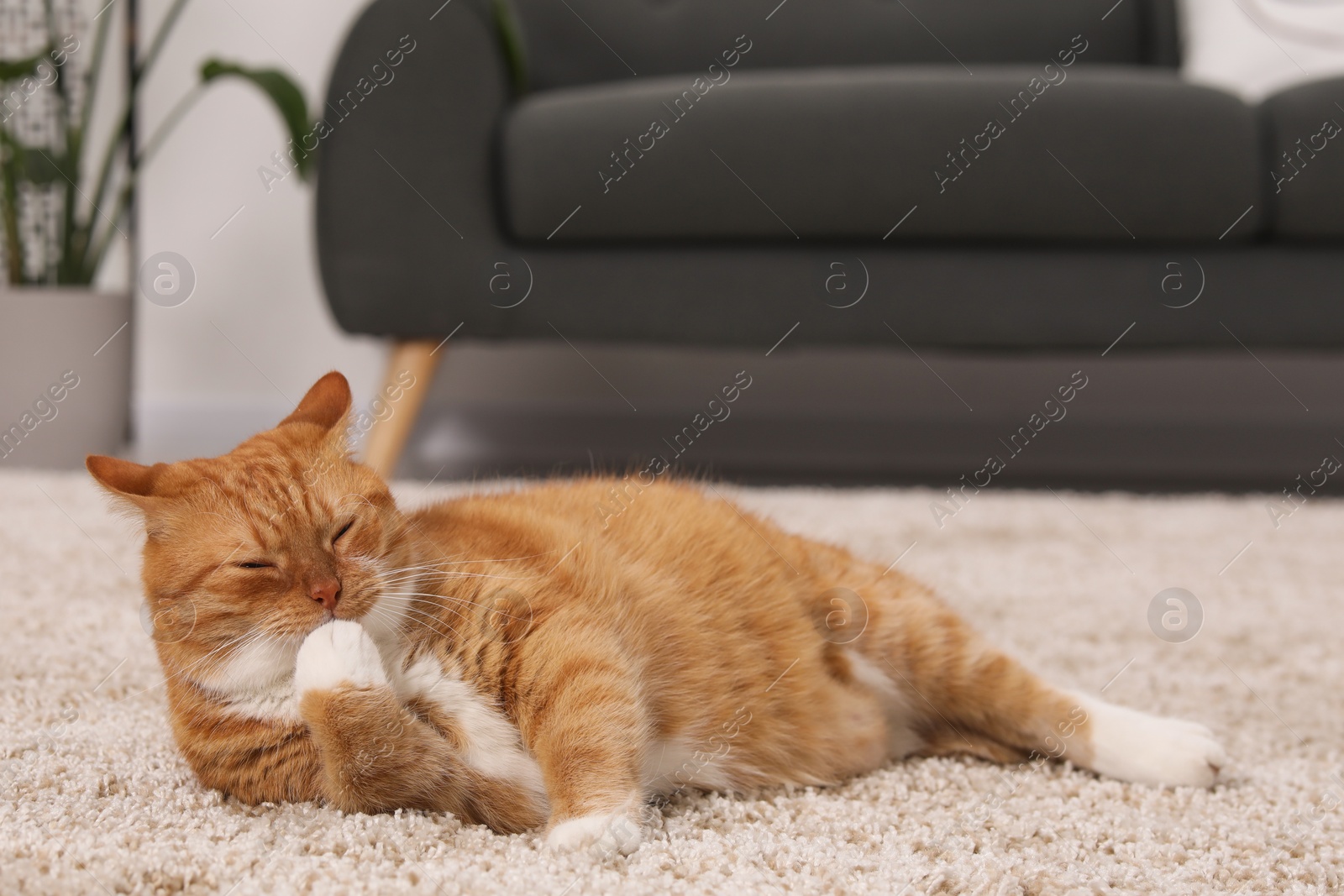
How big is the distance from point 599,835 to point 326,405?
455 millimetres

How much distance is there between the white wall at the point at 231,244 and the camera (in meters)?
3.26

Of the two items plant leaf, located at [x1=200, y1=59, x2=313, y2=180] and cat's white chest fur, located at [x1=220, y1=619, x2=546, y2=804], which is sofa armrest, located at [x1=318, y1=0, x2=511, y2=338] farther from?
cat's white chest fur, located at [x1=220, y1=619, x2=546, y2=804]

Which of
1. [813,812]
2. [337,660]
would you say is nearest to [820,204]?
[813,812]

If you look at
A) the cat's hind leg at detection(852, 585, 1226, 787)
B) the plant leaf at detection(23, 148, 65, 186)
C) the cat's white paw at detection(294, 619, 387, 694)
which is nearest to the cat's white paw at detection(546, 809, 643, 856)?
the cat's white paw at detection(294, 619, 387, 694)

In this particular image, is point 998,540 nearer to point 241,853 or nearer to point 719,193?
point 719,193

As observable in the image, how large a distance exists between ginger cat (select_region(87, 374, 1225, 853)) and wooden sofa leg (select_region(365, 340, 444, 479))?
1294 mm

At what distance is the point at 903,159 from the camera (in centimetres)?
204

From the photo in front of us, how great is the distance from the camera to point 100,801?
78 cm

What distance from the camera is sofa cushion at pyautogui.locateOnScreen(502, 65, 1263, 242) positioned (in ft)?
6.66

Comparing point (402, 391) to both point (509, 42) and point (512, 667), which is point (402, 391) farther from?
point (512, 667)

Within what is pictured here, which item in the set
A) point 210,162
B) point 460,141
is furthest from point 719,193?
point 210,162

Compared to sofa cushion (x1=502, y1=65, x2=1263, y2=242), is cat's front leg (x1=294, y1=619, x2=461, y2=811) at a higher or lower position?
lower

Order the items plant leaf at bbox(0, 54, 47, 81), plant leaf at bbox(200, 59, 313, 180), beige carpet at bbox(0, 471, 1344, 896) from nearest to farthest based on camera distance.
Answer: beige carpet at bbox(0, 471, 1344, 896), plant leaf at bbox(0, 54, 47, 81), plant leaf at bbox(200, 59, 313, 180)

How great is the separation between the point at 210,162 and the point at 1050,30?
2.62m
